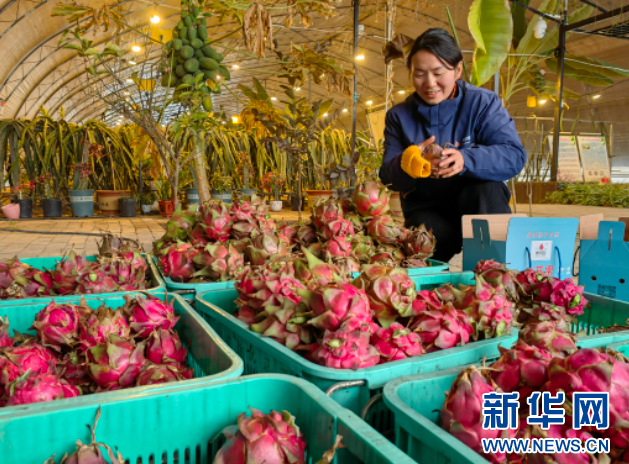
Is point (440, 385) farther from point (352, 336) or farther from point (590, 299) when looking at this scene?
point (590, 299)

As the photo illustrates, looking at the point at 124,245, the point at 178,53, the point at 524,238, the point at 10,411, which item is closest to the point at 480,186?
the point at 524,238

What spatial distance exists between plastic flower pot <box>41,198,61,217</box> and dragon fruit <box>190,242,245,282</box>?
5493 millimetres

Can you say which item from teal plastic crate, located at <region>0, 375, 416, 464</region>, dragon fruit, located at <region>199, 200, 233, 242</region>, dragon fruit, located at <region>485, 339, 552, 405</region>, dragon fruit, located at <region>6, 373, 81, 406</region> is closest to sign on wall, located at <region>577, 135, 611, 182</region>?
dragon fruit, located at <region>199, 200, 233, 242</region>

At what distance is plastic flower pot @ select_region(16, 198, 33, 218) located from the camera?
5.62m

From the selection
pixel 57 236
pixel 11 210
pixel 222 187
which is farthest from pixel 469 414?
pixel 11 210

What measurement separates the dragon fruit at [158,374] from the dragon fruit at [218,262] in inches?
18.2

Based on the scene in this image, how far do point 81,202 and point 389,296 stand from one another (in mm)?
5912

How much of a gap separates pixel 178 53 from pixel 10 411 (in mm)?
3074

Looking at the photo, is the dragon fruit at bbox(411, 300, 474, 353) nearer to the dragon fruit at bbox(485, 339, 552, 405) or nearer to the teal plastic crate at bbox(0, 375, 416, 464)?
the dragon fruit at bbox(485, 339, 552, 405)

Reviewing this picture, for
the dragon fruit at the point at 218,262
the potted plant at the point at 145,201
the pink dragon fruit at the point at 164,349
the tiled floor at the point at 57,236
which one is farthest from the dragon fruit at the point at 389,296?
the potted plant at the point at 145,201

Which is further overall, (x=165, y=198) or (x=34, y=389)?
(x=165, y=198)

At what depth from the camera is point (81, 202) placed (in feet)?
19.3

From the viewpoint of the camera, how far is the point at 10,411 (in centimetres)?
49

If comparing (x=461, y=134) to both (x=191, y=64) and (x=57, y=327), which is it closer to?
Answer: (x=57, y=327)
